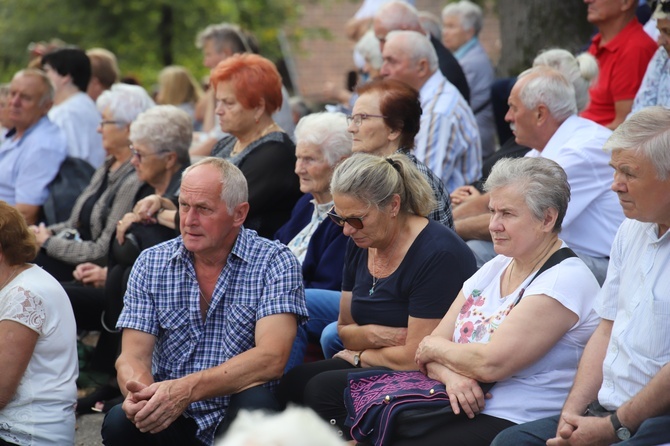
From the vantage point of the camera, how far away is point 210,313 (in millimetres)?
4688

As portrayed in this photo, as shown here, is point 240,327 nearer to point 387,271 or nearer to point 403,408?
point 387,271

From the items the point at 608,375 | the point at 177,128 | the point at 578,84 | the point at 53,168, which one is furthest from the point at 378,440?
the point at 53,168

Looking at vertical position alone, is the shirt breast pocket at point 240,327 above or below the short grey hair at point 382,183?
below

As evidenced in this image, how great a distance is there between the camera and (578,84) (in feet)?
19.4

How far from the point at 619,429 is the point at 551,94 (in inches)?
94.8

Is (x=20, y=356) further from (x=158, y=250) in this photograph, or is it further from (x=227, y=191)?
(x=227, y=191)

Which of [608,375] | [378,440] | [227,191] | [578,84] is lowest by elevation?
[378,440]

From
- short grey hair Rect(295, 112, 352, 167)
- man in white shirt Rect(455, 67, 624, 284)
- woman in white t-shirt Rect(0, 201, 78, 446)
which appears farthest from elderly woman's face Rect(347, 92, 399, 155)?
woman in white t-shirt Rect(0, 201, 78, 446)

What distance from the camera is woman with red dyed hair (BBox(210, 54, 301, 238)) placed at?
6219 mm

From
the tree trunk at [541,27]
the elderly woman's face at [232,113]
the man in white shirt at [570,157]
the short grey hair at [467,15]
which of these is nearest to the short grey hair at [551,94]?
the man in white shirt at [570,157]

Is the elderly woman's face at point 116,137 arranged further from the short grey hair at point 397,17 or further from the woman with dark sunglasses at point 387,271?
the woman with dark sunglasses at point 387,271

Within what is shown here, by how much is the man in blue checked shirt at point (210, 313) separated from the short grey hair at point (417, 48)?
2.54 m

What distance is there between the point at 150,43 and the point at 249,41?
735cm

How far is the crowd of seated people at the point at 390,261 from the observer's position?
3867 mm
